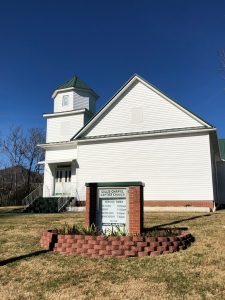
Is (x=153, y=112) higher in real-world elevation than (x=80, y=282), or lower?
higher

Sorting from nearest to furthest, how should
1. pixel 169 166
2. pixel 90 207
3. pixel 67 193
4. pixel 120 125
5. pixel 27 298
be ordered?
pixel 27 298
pixel 90 207
pixel 169 166
pixel 120 125
pixel 67 193

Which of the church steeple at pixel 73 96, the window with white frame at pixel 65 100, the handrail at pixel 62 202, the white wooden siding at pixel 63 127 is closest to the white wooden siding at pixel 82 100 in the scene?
the church steeple at pixel 73 96

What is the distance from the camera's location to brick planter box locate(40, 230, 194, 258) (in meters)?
7.45

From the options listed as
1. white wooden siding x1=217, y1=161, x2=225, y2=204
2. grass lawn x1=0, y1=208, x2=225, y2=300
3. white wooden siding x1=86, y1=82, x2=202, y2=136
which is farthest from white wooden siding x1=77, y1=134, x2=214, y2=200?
grass lawn x1=0, y1=208, x2=225, y2=300

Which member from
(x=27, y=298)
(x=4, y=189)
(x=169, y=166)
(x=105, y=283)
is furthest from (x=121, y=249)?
(x=4, y=189)

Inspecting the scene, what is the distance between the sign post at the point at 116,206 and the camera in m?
8.53

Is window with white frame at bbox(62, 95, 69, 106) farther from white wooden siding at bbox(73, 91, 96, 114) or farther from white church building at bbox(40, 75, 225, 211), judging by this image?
white church building at bbox(40, 75, 225, 211)

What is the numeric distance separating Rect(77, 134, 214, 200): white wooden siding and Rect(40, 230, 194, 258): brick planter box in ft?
38.6

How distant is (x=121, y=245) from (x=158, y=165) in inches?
519

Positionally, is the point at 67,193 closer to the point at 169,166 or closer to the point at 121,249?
the point at 169,166

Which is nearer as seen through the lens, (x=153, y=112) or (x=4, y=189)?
(x=153, y=112)

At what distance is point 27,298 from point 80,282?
97 cm

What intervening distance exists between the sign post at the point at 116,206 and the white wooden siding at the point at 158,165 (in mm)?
11393

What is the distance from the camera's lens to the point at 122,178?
835 inches
